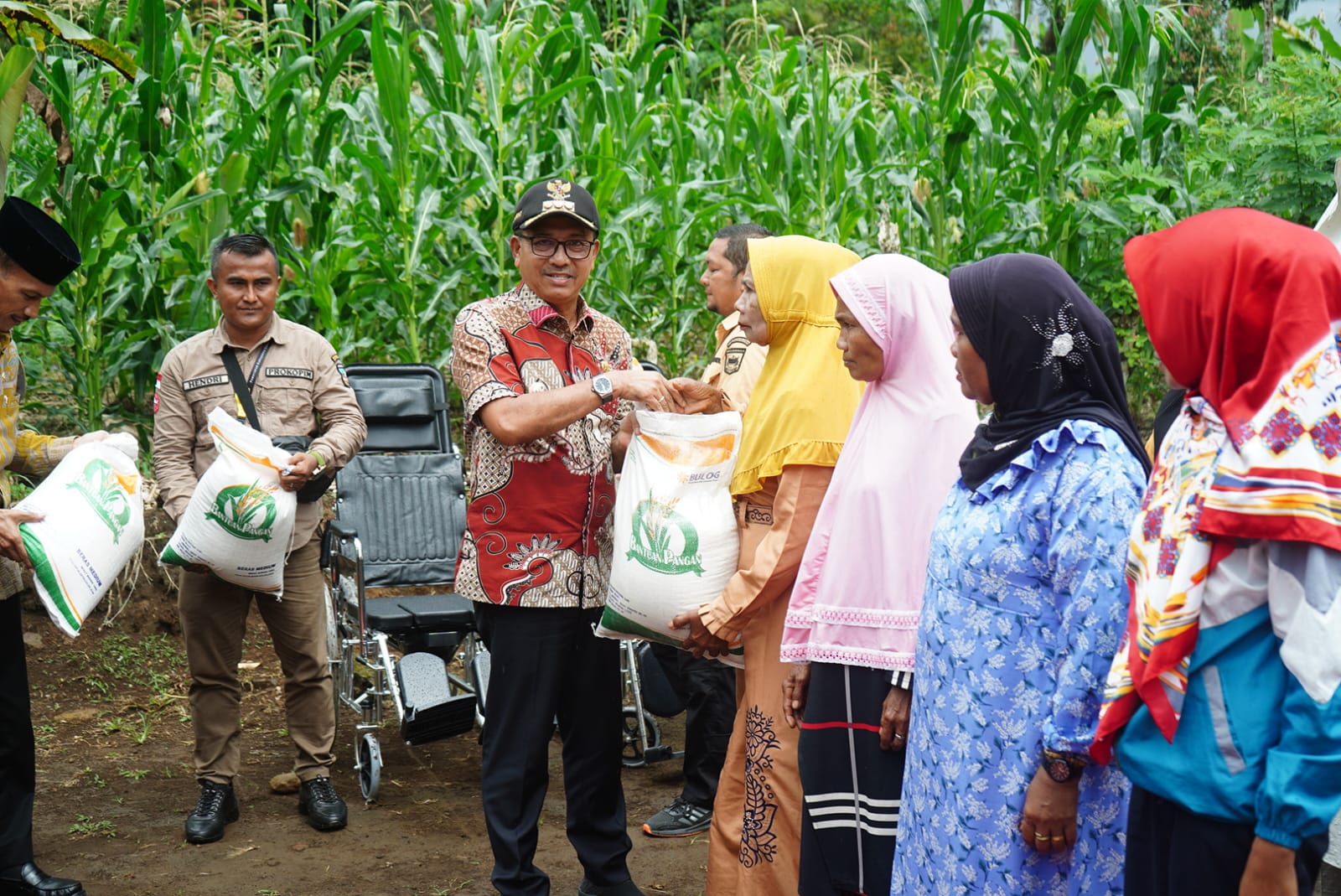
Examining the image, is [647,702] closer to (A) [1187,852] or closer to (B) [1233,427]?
Result: (A) [1187,852]

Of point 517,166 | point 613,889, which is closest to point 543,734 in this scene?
point 613,889

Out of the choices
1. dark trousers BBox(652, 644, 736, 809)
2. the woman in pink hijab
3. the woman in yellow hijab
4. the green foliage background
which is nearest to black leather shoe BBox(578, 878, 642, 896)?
the woman in yellow hijab

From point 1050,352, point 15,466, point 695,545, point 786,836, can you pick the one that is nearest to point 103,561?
point 15,466

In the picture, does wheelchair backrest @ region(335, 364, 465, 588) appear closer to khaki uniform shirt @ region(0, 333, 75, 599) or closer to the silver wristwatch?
khaki uniform shirt @ region(0, 333, 75, 599)

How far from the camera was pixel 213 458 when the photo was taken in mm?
4246

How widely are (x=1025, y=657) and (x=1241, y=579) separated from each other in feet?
1.74

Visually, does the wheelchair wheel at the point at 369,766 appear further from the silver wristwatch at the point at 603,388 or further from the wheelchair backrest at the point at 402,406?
the silver wristwatch at the point at 603,388

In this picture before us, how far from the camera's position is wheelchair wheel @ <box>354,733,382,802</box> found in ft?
15.0

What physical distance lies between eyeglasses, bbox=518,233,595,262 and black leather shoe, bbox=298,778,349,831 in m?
2.21

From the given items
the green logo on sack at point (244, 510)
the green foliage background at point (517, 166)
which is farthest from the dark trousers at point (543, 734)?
the green foliage background at point (517, 166)

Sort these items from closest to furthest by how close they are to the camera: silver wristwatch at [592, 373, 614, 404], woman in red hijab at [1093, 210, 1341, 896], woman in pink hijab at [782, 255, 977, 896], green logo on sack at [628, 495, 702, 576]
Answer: woman in red hijab at [1093, 210, 1341, 896] → woman in pink hijab at [782, 255, 977, 896] → green logo on sack at [628, 495, 702, 576] → silver wristwatch at [592, 373, 614, 404]

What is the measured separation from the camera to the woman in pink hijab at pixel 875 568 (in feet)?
8.61

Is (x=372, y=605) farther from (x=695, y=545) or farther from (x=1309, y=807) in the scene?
(x=1309, y=807)

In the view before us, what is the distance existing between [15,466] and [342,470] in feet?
4.88
